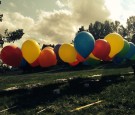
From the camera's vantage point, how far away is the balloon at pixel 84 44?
20172 mm

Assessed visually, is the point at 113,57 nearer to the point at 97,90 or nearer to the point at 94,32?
the point at 97,90

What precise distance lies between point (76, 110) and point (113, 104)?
6.66ft

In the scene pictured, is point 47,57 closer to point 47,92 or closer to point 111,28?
point 47,92

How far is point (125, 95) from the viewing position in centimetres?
1712

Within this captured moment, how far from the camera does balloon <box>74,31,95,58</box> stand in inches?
794

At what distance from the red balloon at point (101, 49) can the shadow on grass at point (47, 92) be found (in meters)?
2.03

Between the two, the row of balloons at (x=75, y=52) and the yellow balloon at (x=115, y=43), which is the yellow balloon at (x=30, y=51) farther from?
the yellow balloon at (x=115, y=43)

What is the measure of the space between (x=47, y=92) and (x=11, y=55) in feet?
13.0

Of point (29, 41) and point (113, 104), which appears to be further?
point (29, 41)

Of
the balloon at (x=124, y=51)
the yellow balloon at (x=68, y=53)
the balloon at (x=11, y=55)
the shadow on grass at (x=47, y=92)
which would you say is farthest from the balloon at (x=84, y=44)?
the balloon at (x=11, y=55)

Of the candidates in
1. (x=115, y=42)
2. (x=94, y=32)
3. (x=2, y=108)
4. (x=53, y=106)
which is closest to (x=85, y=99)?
(x=53, y=106)

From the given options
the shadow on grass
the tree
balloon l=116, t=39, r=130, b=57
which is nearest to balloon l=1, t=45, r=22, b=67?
the shadow on grass

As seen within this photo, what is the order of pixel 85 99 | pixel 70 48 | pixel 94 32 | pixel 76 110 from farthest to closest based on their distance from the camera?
pixel 94 32 < pixel 70 48 < pixel 85 99 < pixel 76 110

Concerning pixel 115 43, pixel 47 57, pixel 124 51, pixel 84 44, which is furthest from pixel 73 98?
pixel 124 51
